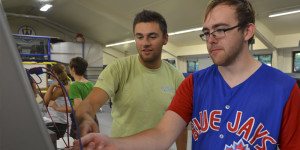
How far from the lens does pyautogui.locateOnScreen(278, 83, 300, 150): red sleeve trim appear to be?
97cm

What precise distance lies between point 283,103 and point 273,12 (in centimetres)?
768

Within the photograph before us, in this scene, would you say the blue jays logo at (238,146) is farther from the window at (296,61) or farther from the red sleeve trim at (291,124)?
the window at (296,61)

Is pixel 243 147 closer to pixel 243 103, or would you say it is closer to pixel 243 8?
pixel 243 103

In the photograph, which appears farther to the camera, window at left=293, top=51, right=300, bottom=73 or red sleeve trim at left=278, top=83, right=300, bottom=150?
window at left=293, top=51, right=300, bottom=73

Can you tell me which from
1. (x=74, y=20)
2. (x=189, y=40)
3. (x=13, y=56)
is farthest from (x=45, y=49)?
(x=13, y=56)

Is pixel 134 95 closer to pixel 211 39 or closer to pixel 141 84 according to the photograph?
pixel 141 84

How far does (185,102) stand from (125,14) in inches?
347

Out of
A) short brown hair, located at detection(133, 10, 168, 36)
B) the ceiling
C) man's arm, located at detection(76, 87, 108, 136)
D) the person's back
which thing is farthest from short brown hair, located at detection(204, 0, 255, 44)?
the ceiling

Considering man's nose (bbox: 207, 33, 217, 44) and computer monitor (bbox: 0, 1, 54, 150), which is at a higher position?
man's nose (bbox: 207, 33, 217, 44)

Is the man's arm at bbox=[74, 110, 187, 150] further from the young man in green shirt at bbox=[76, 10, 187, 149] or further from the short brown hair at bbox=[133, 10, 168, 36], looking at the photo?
the short brown hair at bbox=[133, 10, 168, 36]

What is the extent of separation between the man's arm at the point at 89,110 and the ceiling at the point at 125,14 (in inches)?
268

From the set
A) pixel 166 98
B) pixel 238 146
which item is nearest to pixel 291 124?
pixel 238 146

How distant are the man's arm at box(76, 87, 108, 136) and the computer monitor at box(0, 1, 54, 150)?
45 cm

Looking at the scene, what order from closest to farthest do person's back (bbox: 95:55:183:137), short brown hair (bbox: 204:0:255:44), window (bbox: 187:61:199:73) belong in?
1. short brown hair (bbox: 204:0:255:44)
2. person's back (bbox: 95:55:183:137)
3. window (bbox: 187:61:199:73)
